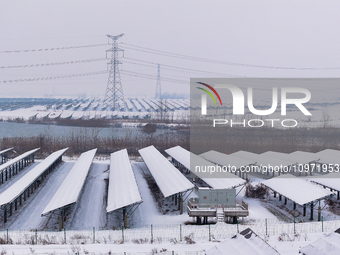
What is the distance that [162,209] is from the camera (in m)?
18.6

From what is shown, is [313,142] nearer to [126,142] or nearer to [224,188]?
[126,142]

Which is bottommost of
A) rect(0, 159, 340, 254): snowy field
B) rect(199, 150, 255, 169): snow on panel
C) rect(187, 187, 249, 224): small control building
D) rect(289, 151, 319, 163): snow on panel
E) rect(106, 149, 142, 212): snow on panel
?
rect(0, 159, 340, 254): snowy field

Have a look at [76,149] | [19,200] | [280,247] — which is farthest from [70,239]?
[76,149]

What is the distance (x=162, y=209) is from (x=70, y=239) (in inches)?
244

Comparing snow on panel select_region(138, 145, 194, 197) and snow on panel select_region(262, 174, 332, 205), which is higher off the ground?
snow on panel select_region(138, 145, 194, 197)

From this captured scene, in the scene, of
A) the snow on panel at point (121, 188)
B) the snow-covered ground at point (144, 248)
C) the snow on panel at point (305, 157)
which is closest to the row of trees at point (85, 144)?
the snow on panel at point (305, 157)

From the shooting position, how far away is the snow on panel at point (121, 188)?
1595 centimetres

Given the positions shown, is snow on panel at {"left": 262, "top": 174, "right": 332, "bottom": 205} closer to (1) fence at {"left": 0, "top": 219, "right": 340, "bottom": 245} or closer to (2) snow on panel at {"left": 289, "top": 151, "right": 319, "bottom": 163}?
(1) fence at {"left": 0, "top": 219, "right": 340, "bottom": 245}

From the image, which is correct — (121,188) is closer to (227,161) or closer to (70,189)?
(70,189)

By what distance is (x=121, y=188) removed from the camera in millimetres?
18156

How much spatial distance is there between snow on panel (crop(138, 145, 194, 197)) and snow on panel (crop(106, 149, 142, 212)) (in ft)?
4.42

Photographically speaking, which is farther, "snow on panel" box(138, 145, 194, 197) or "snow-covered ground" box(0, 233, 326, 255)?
"snow on panel" box(138, 145, 194, 197)

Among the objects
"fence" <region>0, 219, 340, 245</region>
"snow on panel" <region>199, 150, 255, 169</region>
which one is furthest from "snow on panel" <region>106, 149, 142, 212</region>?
"snow on panel" <region>199, 150, 255, 169</region>

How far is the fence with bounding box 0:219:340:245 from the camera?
1280 cm
